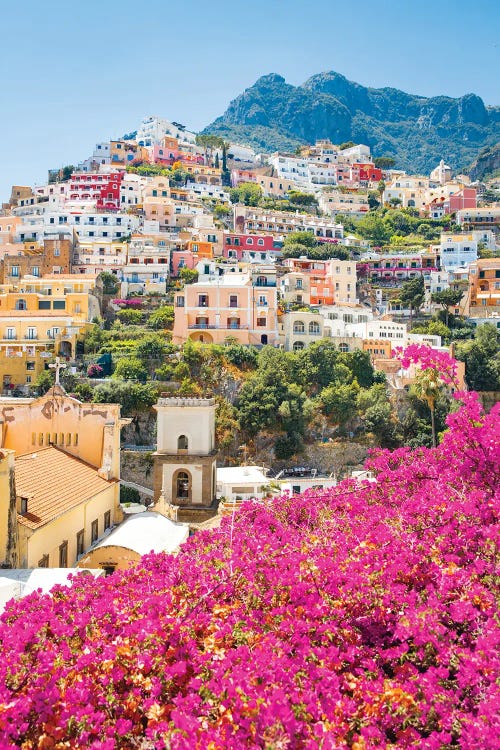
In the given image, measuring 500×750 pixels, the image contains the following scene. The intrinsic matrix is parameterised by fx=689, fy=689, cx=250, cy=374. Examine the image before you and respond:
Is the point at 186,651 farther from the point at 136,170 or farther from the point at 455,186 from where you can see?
the point at 455,186

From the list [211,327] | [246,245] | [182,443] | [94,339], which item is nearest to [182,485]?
[182,443]

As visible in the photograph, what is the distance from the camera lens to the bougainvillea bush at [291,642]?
5.68 m

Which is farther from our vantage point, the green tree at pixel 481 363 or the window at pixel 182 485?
the green tree at pixel 481 363

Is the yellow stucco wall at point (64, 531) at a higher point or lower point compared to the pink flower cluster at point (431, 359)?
lower

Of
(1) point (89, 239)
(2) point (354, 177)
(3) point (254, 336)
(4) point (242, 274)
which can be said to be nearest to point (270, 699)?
(3) point (254, 336)

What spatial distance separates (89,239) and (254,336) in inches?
1216

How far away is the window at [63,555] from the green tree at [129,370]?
115 ft

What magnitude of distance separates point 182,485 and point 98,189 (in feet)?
258

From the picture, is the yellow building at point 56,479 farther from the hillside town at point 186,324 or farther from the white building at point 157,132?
the white building at point 157,132

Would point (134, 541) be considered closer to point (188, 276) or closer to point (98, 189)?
point (188, 276)

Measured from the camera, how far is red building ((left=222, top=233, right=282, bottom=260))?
81.3 metres

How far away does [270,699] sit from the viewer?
5555 millimetres

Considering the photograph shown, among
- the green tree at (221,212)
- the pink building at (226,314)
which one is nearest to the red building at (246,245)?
the green tree at (221,212)

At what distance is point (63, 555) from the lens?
51.3ft
